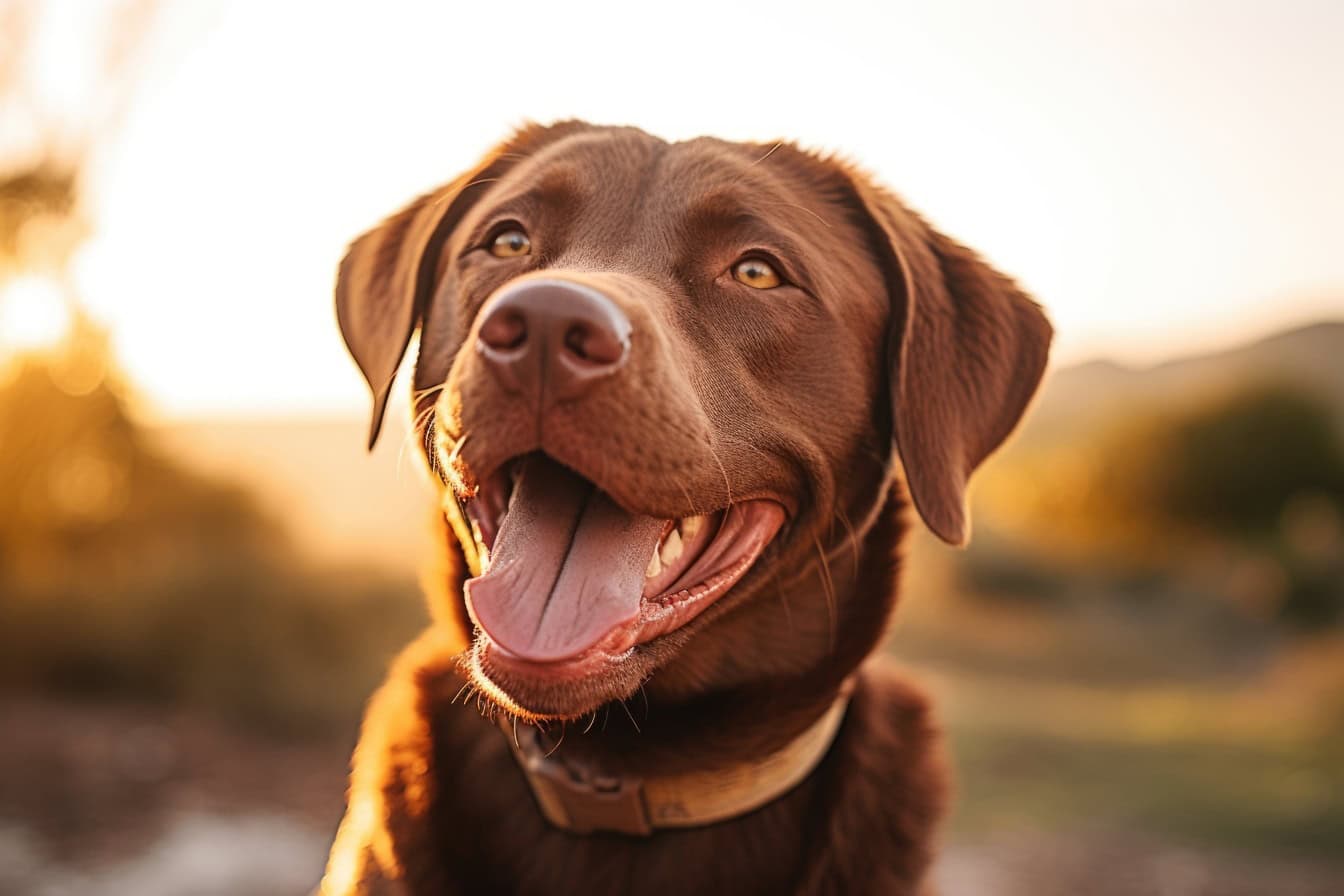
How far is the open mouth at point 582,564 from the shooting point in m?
2.14

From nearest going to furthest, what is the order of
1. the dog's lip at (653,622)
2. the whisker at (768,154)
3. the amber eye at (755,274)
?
the dog's lip at (653,622)
the amber eye at (755,274)
the whisker at (768,154)

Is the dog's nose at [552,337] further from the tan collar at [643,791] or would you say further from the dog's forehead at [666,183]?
the tan collar at [643,791]

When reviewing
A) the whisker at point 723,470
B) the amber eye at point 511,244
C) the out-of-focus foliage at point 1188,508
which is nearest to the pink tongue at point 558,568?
the whisker at point 723,470

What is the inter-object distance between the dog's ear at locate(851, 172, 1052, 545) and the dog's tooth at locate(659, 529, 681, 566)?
583mm

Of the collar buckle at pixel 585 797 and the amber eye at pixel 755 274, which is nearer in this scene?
the collar buckle at pixel 585 797

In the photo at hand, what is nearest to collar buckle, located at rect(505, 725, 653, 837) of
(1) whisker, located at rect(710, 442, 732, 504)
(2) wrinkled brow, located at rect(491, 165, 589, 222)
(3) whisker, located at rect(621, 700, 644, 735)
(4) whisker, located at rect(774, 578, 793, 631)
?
(3) whisker, located at rect(621, 700, 644, 735)

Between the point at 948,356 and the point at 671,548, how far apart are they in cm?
88

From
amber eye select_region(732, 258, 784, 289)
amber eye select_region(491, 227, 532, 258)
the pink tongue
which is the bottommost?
the pink tongue

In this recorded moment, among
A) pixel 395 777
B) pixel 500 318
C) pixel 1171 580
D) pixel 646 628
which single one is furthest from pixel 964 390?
pixel 1171 580

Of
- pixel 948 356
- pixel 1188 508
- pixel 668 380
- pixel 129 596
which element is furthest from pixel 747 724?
pixel 1188 508

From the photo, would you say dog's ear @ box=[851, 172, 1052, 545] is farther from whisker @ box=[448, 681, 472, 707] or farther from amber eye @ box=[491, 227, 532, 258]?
whisker @ box=[448, 681, 472, 707]

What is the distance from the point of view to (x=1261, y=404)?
75.9ft

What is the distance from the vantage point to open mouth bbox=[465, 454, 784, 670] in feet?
7.01

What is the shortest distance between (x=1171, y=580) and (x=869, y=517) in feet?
64.3
